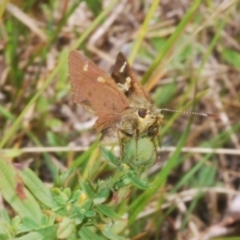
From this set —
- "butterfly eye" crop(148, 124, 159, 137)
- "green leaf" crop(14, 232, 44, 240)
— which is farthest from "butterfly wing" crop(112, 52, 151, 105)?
"green leaf" crop(14, 232, 44, 240)

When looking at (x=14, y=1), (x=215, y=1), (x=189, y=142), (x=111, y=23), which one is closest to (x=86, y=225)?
(x=189, y=142)

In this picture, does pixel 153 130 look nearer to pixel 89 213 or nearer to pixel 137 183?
pixel 137 183

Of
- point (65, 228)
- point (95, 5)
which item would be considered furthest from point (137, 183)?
point (95, 5)

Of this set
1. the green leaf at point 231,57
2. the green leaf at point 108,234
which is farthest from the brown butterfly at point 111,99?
the green leaf at point 231,57

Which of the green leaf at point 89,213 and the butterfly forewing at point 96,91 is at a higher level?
the butterfly forewing at point 96,91

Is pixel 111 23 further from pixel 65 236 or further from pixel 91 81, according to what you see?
pixel 65 236

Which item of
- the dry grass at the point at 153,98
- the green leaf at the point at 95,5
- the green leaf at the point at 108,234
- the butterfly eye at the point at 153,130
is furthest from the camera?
the green leaf at the point at 95,5

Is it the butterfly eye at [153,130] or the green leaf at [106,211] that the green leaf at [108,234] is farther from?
the butterfly eye at [153,130]
